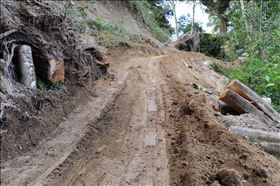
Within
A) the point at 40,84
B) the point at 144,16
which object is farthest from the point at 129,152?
the point at 144,16

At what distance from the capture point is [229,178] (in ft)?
7.60

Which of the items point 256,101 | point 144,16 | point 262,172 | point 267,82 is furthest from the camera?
point 144,16

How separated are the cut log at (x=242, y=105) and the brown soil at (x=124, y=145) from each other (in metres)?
0.44

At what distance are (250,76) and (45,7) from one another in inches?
230

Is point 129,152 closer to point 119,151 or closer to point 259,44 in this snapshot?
point 119,151

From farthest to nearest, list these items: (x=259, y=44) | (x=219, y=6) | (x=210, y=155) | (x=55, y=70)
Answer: (x=219, y=6)
(x=259, y=44)
(x=55, y=70)
(x=210, y=155)

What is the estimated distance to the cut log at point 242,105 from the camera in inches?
167

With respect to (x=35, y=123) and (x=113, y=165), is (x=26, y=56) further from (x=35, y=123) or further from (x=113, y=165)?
(x=113, y=165)

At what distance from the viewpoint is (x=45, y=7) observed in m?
5.12

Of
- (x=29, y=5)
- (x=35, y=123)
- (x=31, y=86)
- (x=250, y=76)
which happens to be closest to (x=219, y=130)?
(x=35, y=123)

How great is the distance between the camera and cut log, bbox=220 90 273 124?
4238 mm

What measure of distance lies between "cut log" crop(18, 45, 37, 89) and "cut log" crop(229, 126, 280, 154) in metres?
3.37

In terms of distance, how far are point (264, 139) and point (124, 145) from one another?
1860 millimetres

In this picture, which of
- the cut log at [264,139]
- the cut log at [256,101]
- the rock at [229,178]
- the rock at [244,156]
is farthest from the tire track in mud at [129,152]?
the cut log at [256,101]
